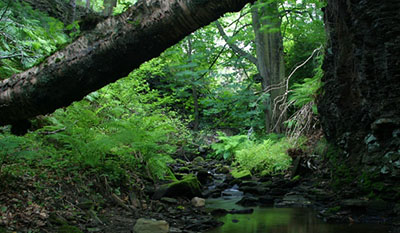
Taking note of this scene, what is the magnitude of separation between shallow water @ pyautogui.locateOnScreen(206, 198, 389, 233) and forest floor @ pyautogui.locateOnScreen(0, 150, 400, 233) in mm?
224

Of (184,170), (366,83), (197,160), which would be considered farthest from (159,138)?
(197,160)

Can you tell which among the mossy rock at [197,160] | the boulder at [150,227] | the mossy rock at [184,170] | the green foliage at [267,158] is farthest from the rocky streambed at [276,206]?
the mossy rock at [197,160]

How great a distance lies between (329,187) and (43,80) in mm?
5793

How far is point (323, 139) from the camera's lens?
7449 millimetres

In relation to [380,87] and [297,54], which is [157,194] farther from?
[297,54]

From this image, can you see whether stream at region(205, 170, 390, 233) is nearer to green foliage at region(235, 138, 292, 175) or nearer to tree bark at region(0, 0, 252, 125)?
green foliage at region(235, 138, 292, 175)

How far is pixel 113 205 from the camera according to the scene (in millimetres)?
4598

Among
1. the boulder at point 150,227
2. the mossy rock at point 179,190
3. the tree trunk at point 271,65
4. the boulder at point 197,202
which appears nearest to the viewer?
the boulder at point 150,227

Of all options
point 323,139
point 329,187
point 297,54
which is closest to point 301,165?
point 323,139

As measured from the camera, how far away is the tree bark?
153 cm

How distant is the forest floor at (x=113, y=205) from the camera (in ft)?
11.3

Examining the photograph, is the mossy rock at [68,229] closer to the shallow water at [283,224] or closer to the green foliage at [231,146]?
the shallow water at [283,224]

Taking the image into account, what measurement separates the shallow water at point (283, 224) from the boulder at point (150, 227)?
0.65 meters

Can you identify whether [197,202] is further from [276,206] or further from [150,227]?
[150,227]
